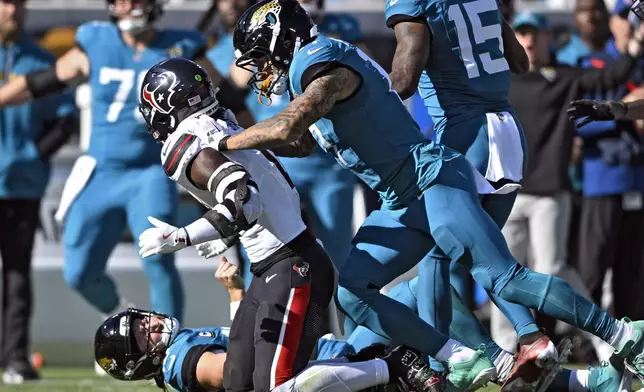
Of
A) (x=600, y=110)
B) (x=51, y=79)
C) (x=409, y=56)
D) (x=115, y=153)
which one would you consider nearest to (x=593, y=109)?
(x=600, y=110)

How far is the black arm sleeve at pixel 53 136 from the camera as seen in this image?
892 centimetres

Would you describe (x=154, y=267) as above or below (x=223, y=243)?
below

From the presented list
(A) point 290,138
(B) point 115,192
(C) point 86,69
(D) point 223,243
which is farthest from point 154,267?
(A) point 290,138

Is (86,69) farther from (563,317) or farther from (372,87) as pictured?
(563,317)

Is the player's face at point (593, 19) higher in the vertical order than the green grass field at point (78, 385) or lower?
higher

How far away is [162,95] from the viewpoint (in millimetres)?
5539

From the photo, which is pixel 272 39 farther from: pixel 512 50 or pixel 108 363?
pixel 108 363

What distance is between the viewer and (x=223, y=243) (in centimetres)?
562

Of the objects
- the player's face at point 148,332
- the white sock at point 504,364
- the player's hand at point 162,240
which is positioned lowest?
the player's face at point 148,332

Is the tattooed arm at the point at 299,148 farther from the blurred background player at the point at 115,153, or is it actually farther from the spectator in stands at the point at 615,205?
the spectator in stands at the point at 615,205

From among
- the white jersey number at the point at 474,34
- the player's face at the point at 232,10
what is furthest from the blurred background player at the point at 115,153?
the white jersey number at the point at 474,34

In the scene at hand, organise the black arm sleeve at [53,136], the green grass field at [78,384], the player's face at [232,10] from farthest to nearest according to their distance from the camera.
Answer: the player's face at [232,10], the black arm sleeve at [53,136], the green grass field at [78,384]

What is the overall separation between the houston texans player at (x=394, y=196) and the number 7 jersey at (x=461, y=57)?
0.48m

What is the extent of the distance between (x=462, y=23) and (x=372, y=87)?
75cm
